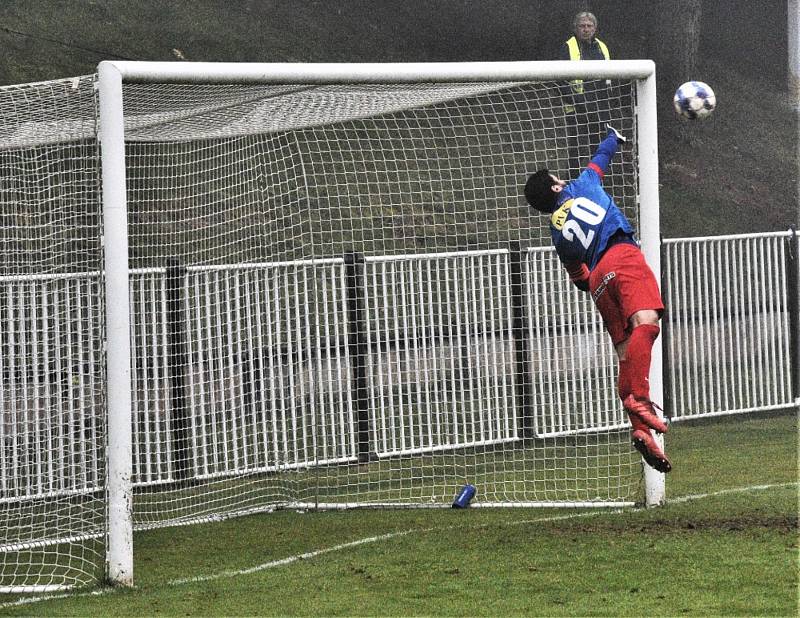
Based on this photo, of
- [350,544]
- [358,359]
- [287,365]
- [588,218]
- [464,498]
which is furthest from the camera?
[358,359]

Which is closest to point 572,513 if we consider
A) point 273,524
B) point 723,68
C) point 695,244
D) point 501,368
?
point 273,524

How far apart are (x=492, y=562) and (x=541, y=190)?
235 cm


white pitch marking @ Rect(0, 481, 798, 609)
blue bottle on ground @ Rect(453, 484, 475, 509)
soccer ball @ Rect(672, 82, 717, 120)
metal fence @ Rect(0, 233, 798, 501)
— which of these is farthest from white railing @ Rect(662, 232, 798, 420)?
blue bottle on ground @ Rect(453, 484, 475, 509)

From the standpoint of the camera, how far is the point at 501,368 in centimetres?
1133

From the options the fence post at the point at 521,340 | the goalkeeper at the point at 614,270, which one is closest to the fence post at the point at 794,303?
the fence post at the point at 521,340

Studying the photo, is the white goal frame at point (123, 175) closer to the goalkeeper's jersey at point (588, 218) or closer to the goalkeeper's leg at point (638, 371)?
the goalkeeper's jersey at point (588, 218)

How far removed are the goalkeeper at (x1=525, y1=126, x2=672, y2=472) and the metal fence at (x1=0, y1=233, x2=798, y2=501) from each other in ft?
7.33

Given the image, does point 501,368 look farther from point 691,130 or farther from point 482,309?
point 691,130

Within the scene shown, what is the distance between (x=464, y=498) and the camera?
9.07 m

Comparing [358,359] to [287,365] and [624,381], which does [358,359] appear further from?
[624,381]

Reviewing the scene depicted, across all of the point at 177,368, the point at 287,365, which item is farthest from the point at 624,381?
the point at 177,368

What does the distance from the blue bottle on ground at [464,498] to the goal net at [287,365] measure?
146 millimetres

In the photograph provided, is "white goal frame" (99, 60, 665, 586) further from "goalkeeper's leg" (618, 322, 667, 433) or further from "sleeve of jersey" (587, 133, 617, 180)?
"goalkeeper's leg" (618, 322, 667, 433)

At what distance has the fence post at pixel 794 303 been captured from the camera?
→ 13.1 metres
